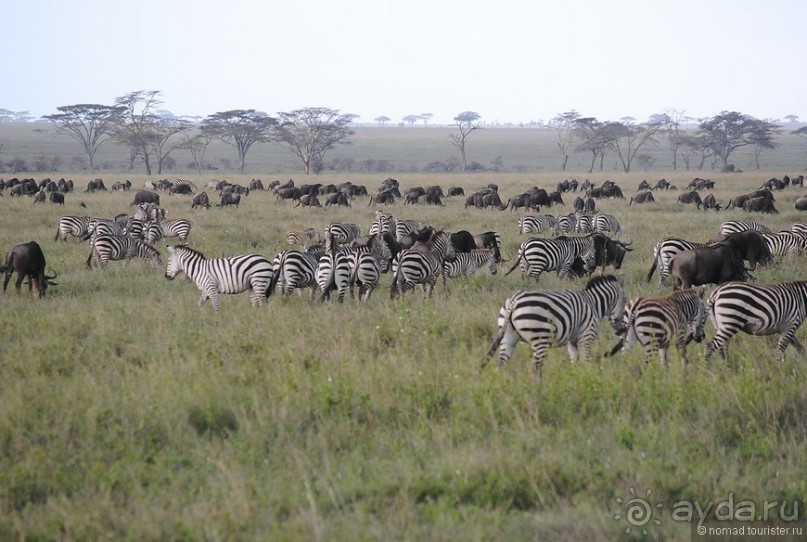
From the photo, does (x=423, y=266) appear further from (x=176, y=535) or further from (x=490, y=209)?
(x=490, y=209)

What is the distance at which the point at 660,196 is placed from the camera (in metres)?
37.8

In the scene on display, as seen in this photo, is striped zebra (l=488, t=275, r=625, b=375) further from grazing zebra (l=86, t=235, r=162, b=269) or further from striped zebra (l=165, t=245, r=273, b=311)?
grazing zebra (l=86, t=235, r=162, b=269)

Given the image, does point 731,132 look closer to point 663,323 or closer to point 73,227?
point 73,227

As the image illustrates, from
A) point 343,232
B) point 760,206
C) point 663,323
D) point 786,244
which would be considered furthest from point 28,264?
point 760,206

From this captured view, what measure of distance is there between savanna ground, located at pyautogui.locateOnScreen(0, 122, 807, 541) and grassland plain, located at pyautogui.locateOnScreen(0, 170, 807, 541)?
0.02m

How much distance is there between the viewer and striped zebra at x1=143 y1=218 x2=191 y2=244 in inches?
775

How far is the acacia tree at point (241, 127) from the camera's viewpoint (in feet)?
244

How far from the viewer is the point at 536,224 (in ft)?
73.4

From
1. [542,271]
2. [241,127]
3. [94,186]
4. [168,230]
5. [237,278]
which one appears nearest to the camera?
[237,278]

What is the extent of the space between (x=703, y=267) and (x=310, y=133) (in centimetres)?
6522

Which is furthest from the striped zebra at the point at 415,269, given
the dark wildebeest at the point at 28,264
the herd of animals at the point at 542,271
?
the dark wildebeest at the point at 28,264

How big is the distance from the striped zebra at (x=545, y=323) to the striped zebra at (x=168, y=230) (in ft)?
46.2

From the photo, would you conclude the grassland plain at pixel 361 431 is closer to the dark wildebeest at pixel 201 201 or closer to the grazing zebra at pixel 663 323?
the grazing zebra at pixel 663 323

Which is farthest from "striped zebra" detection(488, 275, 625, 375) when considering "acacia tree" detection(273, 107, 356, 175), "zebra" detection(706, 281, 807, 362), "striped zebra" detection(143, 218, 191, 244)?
"acacia tree" detection(273, 107, 356, 175)
